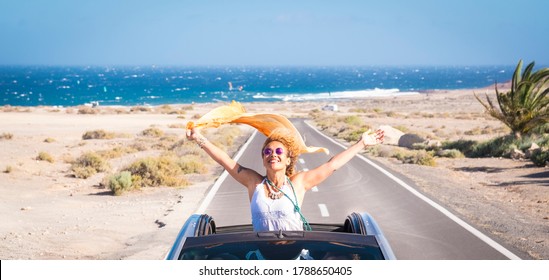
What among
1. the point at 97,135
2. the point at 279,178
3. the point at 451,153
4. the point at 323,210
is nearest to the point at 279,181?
the point at 279,178

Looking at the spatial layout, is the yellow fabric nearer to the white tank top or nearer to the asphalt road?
the white tank top

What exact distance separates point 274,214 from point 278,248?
68 centimetres

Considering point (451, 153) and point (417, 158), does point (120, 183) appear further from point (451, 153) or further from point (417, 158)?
point (451, 153)

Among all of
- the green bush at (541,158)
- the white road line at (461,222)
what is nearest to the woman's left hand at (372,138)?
the white road line at (461,222)

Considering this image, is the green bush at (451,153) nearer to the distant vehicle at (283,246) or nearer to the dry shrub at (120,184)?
the dry shrub at (120,184)

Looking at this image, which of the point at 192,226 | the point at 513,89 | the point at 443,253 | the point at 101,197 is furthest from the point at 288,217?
the point at 513,89

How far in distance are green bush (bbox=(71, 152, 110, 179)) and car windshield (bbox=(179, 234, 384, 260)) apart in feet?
58.1

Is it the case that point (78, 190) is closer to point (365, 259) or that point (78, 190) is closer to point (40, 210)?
point (40, 210)

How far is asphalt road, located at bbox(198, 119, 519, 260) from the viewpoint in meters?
9.82

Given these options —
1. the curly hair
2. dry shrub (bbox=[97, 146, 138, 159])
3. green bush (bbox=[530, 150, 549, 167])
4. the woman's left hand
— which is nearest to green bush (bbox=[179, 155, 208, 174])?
dry shrub (bbox=[97, 146, 138, 159])

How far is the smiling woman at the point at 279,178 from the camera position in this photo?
4887mm

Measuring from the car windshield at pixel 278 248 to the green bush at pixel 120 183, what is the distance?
13.1 meters

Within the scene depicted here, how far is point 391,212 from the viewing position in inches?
524
